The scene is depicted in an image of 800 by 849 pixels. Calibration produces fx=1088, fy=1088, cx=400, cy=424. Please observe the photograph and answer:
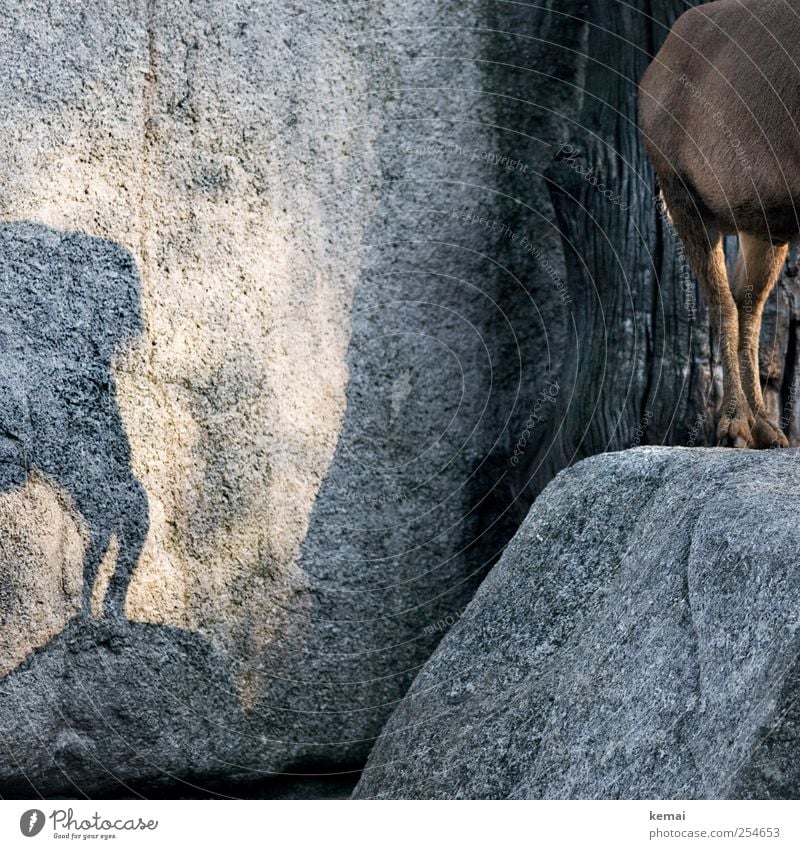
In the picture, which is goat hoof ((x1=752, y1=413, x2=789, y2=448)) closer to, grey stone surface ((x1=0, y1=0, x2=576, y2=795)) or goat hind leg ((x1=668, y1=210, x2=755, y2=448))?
goat hind leg ((x1=668, y1=210, x2=755, y2=448))

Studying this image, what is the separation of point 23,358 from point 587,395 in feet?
6.33

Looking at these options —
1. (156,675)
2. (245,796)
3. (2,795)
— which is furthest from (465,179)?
(2,795)

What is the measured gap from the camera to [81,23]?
11.7 feet

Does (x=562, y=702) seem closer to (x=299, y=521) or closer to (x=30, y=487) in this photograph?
(x=299, y=521)
